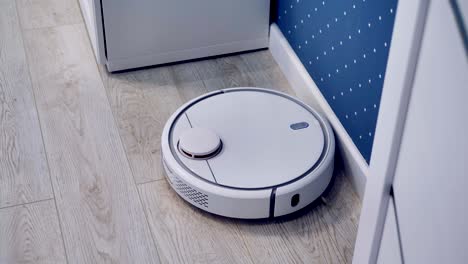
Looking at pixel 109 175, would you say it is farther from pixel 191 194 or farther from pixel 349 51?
pixel 349 51

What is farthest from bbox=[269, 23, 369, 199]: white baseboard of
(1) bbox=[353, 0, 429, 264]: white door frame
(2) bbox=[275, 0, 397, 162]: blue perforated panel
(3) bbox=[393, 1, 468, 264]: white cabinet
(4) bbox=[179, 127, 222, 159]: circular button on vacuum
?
(3) bbox=[393, 1, 468, 264]: white cabinet

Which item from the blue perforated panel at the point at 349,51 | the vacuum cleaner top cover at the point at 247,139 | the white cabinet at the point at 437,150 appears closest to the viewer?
the white cabinet at the point at 437,150

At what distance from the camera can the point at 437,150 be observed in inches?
27.8

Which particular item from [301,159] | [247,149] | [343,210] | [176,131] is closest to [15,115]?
[176,131]

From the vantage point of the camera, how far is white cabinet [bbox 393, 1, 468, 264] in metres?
0.65

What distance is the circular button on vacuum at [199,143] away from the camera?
4.89ft

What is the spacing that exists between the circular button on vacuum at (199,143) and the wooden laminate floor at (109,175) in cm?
11

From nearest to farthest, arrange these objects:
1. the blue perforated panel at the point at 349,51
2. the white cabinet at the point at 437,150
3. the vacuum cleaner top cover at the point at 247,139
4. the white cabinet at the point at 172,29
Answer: the white cabinet at the point at 437,150 → the blue perforated panel at the point at 349,51 → the vacuum cleaner top cover at the point at 247,139 → the white cabinet at the point at 172,29

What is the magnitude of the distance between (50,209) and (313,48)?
0.74 meters

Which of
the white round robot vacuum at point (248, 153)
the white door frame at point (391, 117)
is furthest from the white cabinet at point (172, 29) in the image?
the white door frame at point (391, 117)

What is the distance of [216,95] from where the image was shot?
1676 mm

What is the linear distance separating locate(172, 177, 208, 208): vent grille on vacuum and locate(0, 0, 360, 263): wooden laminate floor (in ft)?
0.13

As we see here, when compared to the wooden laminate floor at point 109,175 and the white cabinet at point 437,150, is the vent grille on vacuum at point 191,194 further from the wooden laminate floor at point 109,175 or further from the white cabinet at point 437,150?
the white cabinet at point 437,150

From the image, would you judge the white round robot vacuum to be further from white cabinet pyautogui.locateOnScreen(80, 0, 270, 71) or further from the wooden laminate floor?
white cabinet pyautogui.locateOnScreen(80, 0, 270, 71)
